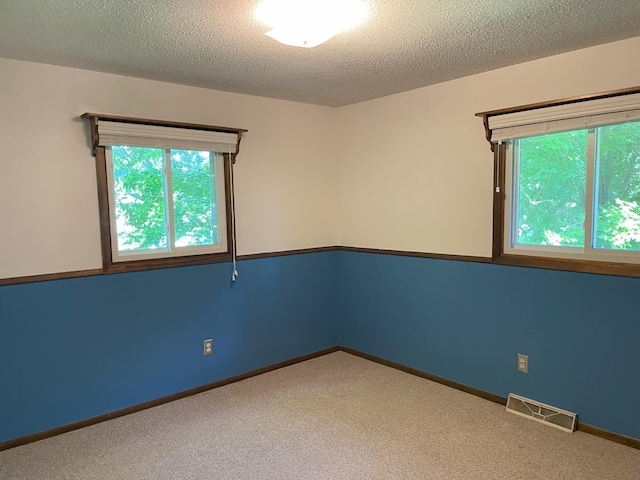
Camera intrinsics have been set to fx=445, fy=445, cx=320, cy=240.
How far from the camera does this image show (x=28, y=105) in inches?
105

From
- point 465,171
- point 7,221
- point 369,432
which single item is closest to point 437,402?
point 369,432

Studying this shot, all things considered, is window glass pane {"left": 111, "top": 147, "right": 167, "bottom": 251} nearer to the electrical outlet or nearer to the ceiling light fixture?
the ceiling light fixture

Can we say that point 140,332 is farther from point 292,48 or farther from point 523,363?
point 523,363

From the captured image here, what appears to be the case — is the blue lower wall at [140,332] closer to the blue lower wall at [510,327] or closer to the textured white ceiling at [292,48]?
the blue lower wall at [510,327]

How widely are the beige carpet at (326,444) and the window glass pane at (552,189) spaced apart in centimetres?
123

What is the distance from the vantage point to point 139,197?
10.2ft

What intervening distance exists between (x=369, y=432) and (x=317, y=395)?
65 cm

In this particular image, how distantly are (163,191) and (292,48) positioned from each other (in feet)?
4.64

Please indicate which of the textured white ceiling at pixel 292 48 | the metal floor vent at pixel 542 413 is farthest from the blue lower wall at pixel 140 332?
the metal floor vent at pixel 542 413

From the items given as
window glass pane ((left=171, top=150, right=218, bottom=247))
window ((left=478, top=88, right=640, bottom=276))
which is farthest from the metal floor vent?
window glass pane ((left=171, top=150, right=218, bottom=247))

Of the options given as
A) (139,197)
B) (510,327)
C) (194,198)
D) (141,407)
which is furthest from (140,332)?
(510,327)

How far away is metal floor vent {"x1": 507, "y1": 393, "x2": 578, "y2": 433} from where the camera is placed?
2.77 meters

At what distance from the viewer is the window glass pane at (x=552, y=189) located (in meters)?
2.76

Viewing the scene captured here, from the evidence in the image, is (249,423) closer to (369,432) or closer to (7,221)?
(369,432)
